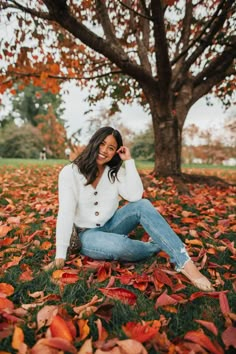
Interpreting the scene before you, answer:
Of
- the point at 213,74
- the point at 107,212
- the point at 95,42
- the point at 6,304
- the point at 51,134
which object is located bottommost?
the point at 6,304

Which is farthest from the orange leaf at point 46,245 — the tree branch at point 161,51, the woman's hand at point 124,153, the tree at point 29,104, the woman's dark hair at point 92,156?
the tree at point 29,104

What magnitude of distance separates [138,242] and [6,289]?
39.5 inches

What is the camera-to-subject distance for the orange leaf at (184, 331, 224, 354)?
141 centimetres

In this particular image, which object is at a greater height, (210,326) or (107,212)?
(107,212)

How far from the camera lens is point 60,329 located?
1.49 metres

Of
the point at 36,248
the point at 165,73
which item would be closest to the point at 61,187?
the point at 36,248

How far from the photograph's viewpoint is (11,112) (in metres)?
40.0

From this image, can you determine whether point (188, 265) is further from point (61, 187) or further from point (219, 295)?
point (61, 187)

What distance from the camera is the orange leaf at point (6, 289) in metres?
1.93

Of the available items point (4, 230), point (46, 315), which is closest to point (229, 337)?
point (46, 315)

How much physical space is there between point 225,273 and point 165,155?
169 inches

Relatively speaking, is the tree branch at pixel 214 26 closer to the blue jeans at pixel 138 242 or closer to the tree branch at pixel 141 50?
the tree branch at pixel 141 50

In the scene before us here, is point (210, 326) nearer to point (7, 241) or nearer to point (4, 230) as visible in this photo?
point (7, 241)

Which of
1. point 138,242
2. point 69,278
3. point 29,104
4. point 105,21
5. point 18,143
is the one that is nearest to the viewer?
point 69,278
